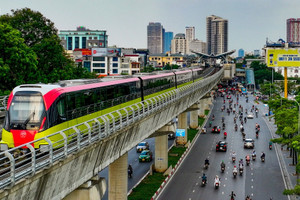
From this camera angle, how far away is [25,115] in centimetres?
1853

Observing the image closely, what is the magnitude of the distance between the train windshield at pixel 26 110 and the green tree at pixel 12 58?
716 inches

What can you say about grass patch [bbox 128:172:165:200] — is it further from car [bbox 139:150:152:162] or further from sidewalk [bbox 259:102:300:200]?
sidewalk [bbox 259:102:300:200]

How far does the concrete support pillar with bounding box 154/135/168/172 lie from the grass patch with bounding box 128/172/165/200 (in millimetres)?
1475

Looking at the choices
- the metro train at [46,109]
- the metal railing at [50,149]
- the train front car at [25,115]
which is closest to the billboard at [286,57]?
the metal railing at [50,149]

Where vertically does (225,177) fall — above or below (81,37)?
below

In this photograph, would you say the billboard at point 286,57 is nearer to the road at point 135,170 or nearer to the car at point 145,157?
the road at point 135,170

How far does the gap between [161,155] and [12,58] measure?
17990mm

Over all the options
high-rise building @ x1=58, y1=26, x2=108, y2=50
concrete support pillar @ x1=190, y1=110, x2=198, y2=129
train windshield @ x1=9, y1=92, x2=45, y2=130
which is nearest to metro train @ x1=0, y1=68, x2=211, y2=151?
train windshield @ x1=9, y1=92, x2=45, y2=130

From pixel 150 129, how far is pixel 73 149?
14879 mm

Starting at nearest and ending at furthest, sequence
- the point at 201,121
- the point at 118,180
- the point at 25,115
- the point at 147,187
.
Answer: the point at 25,115
the point at 118,180
the point at 147,187
the point at 201,121

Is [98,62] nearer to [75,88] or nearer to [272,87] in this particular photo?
[272,87]

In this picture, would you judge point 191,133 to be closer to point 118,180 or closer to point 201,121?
point 201,121

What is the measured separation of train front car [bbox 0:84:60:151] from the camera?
59.8ft

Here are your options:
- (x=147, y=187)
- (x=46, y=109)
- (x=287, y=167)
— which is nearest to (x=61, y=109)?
(x=46, y=109)
